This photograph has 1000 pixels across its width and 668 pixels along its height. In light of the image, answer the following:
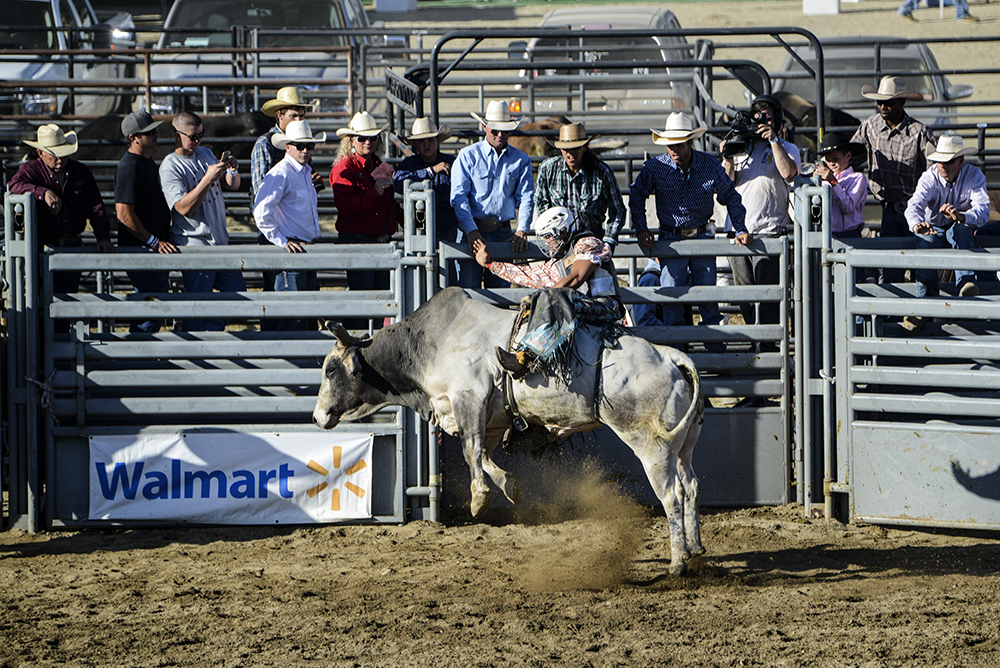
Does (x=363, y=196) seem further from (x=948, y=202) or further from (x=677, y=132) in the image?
(x=948, y=202)

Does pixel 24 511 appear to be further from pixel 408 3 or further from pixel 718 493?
pixel 408 3

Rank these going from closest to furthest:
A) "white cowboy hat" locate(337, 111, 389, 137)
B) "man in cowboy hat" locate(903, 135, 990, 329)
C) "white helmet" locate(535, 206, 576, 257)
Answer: "white helmet" locate(535, 206, 576, 257) < "man in cowboy hat" locate(903, 135, 990, 329) < "white cowboy hat" locate(337, 111, 389, 137)

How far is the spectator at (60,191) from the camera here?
25.4 ft

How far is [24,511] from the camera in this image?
723 cm

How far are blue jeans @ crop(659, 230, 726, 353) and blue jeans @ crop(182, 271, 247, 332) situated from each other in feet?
9.43

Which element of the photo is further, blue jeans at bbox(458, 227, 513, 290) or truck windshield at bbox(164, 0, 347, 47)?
truck windshield at bbox(164, 0, 347, 47)

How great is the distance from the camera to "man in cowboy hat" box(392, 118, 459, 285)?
800 cm

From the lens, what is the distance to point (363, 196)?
798 centimetres

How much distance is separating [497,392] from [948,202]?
12.8 feet

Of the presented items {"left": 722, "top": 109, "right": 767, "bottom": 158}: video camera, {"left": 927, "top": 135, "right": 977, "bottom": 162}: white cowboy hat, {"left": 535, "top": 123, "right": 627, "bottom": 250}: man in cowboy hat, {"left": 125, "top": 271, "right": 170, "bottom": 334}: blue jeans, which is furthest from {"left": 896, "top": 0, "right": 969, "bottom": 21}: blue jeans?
{"left": 125, "top": 271, "right": 170, "bottom": 334}: blue jeans

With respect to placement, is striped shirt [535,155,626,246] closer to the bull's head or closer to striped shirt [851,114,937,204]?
the bull's head

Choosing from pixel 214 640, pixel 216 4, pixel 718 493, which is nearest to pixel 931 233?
pixel 718 493

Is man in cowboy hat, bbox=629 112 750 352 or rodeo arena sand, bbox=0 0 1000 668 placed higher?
man in cowboy hat, bbox=629 112 750 352

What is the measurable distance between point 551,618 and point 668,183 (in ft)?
11.2
